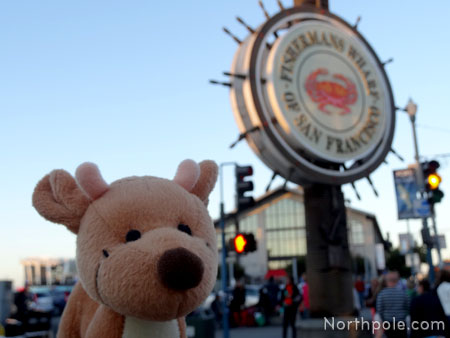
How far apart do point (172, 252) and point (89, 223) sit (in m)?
0.61

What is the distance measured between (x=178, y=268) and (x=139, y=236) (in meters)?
0.38

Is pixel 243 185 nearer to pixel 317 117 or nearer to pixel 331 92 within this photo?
pixel 317 117

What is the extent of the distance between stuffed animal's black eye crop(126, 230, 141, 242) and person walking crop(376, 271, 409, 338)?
4.57 m

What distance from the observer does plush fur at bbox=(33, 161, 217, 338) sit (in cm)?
248

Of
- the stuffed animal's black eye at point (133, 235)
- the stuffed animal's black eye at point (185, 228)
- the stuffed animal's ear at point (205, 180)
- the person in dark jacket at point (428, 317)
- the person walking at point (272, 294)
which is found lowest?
the person walking at point (272, 294)

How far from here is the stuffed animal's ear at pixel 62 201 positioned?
2.86m

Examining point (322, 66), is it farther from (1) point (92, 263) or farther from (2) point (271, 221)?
(2) point (271, 221)

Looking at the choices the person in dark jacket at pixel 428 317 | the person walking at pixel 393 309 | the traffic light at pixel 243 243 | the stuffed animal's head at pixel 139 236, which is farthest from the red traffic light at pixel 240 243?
the stuffed animal's head at pixel 139 236

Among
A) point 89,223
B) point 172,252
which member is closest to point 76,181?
point 89,223

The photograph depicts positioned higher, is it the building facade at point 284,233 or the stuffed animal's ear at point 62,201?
the building facade at point 284,233

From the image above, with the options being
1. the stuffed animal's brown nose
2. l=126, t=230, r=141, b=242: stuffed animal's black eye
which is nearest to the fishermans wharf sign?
l=126, t=230, r=141, b=242: stuffed animal's black eye

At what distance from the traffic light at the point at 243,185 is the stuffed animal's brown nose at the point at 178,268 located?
6.67 metres

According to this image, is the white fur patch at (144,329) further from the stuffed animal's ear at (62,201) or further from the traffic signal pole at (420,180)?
the traffic signal pole at (420,180)

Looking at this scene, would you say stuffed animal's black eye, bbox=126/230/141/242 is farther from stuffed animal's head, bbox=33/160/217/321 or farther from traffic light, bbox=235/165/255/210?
traffic light, bbox=235/165/255/210
